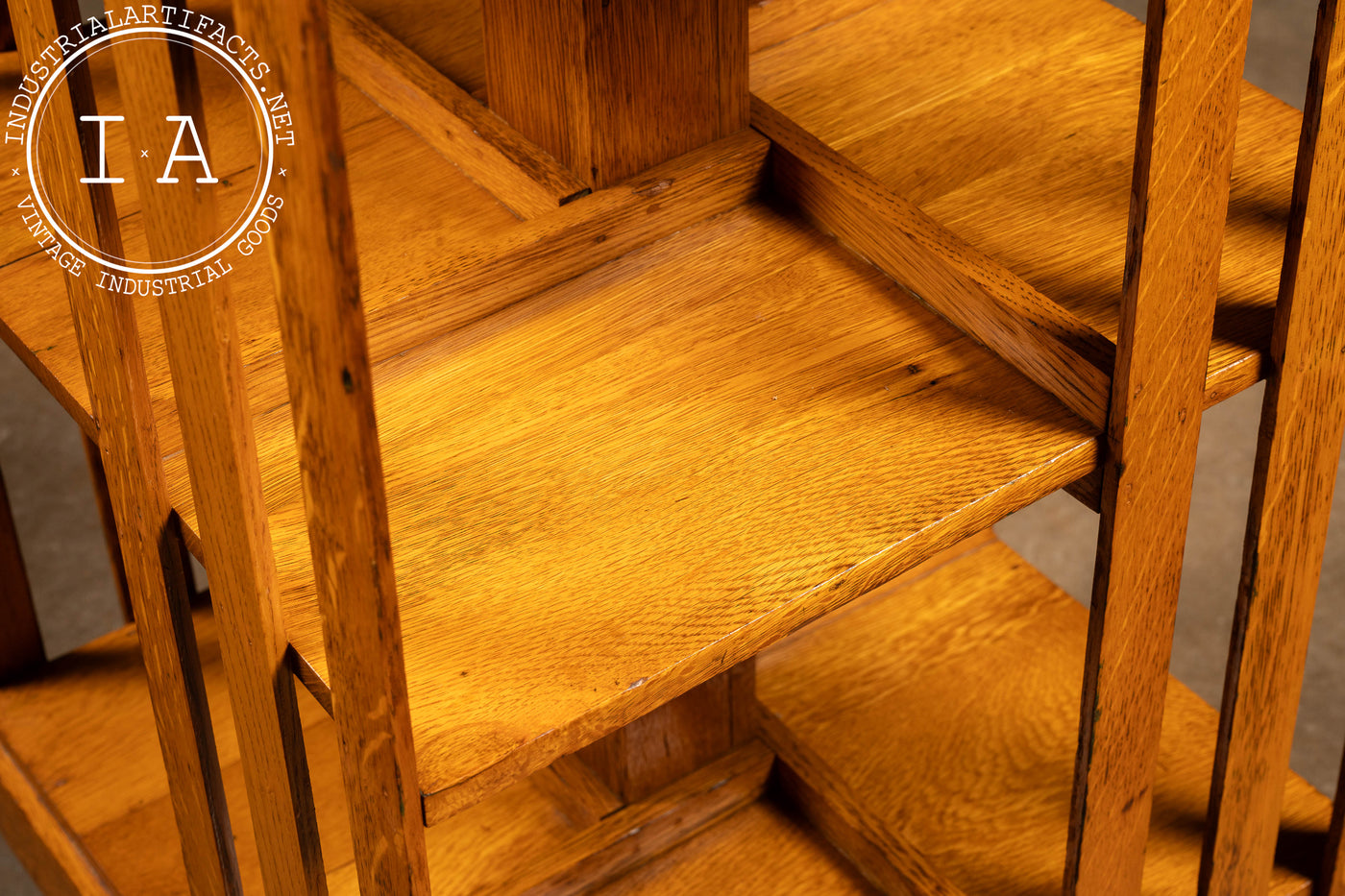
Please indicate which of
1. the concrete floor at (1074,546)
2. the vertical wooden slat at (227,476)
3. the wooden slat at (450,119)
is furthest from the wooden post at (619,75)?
the concrete floor at (1074,546)

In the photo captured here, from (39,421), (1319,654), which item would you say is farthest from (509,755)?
(39,421)

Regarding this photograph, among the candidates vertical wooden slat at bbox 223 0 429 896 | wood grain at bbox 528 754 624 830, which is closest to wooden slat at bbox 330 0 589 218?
vertical wooden slat at bbox 223 0 429 896

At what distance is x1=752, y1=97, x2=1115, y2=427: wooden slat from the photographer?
96 cm

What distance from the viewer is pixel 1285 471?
3.59 ft

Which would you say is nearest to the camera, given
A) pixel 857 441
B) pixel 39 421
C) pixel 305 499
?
pixel 305 499

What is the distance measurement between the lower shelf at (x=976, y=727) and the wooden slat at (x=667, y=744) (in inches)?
2.4

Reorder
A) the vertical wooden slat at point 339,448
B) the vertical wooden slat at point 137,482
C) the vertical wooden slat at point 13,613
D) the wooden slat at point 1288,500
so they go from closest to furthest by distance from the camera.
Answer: the vertical wooden slat at point 339,448 → the vertical wooden slat at point 137,482 → the wooden slat at point 1288,500 → the vertical wooden slat at point 13,613

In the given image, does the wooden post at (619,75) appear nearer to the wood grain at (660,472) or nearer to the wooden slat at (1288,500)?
the wood grain at (660,472)

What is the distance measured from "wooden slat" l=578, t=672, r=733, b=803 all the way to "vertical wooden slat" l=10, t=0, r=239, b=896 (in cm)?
37

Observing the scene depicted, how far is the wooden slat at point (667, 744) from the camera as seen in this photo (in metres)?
1.38

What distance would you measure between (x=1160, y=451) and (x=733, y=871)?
588 mm

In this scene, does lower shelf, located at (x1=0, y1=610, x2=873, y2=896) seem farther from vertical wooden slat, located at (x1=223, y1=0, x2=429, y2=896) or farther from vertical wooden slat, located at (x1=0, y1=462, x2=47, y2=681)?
vertical wooden slat, located at (x1=223, y1=0, x2=429, y2=896)

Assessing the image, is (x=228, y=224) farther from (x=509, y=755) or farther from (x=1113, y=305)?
(x=1113, y=305)

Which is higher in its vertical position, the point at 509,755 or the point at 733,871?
the point at 509,755
